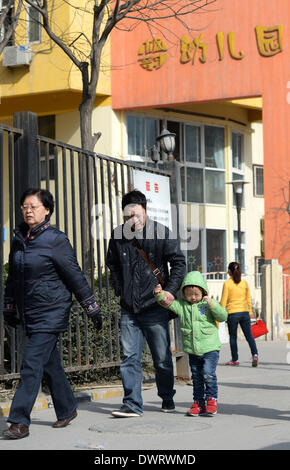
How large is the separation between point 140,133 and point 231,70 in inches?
145

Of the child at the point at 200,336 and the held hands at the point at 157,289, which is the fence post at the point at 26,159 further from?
the child at the point at 200,336

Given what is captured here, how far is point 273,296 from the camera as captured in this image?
24.0m

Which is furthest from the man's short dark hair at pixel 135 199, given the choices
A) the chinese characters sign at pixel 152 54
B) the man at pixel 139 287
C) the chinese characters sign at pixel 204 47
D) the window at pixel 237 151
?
the window at pixel 237 151

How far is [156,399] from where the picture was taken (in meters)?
10.3

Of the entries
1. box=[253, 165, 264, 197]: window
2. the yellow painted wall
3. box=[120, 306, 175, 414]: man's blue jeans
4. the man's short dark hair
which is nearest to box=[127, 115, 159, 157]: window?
the yellow painted wall

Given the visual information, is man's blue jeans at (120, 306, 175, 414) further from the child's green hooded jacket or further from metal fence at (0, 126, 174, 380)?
metal fence at (0, 126, 174, 380)

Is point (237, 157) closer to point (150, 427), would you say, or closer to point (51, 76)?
point (51, 76)

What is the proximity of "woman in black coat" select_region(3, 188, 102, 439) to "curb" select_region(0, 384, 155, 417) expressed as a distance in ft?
4.12


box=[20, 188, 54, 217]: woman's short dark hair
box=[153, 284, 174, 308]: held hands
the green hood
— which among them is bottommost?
box=[153, 284, 174, 308]: held hands

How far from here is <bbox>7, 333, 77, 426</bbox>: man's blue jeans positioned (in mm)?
7387

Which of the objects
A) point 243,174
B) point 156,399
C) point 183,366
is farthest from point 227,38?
point 156,399

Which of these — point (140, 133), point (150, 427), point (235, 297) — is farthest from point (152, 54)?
point (150, 427)

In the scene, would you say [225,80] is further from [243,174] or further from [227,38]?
[243,174]

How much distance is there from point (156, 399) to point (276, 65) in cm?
1752
